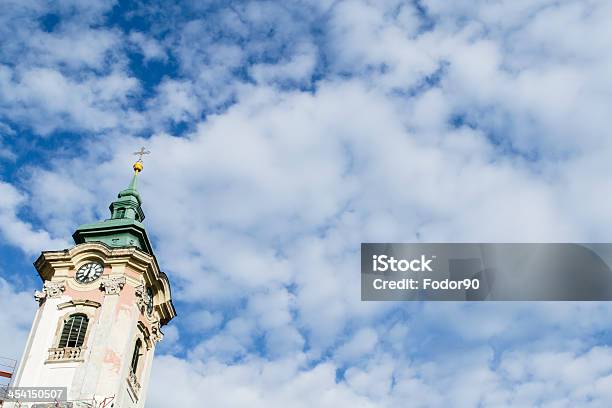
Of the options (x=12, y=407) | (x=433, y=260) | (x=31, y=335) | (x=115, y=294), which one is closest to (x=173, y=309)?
(x=115, y=294)

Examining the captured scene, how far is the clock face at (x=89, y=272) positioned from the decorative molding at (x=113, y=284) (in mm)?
879

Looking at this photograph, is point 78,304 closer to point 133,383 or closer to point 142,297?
point 142,297

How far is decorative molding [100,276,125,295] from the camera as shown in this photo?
43.0m

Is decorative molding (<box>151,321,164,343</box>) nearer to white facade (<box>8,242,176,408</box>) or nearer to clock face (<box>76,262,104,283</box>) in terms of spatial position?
white facade (<box>8,242,176,408</box>)

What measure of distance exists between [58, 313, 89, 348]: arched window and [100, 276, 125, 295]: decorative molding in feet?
6.43

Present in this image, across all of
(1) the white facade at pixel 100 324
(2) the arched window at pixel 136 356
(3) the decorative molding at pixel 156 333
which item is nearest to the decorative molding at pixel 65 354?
(1) the white facade at pixel 100 324

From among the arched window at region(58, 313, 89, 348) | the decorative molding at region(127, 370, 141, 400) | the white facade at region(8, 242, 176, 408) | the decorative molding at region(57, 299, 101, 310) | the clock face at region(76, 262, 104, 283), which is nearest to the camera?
the white facade at region(8, 242, 176, 408)

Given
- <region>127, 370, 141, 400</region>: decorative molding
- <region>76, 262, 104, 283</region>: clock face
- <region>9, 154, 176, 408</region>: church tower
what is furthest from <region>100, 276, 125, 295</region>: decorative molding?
<region>127, 370, 141, 400</region>: decorative molding

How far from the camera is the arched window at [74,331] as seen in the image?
1628 inches

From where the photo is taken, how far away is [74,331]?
1647 inches

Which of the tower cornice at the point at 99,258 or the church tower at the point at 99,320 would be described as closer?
the church tower at the point at 99,320

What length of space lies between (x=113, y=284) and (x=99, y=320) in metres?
2.40

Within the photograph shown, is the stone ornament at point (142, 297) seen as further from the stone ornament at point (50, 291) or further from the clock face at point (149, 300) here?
the stone ornament at point (50, 291)

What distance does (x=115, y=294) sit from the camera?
43.0 meters
